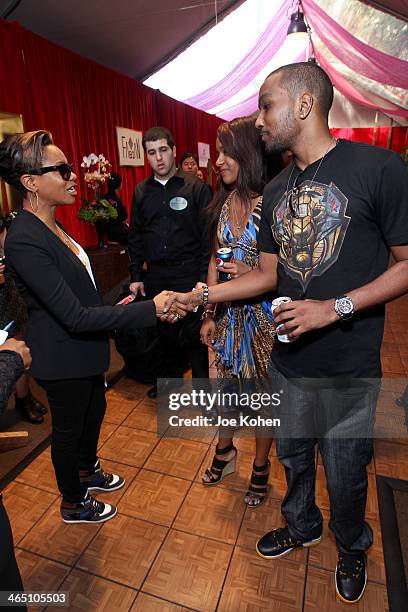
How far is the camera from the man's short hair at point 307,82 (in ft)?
3.98

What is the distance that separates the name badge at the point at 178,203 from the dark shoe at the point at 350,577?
78.7 inches

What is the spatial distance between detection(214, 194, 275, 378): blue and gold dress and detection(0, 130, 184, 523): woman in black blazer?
327mm

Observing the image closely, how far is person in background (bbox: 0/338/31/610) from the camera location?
97 cm

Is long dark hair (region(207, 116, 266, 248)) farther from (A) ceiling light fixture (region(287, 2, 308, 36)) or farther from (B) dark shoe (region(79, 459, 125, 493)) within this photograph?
(A) ceiling light fixture (region(287, 2, 308, 36))

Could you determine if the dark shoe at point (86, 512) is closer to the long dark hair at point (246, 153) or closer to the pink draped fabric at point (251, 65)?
the long dark hair at point (246, 153)

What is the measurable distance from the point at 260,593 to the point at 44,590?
0.82 meters

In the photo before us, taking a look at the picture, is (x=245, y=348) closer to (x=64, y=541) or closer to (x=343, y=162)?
(x=343, y=162)

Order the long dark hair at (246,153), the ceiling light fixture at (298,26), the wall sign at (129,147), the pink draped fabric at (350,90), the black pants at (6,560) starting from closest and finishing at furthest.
A: 1. the black pants at (6,560)
2. the long dark hair at (246,153)
3. the ceiling light fixture at (298,26)
4. the wall sign at (129,147)
5. the pink draped fabric at (350,90)

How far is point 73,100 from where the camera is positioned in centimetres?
425

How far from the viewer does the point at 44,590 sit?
1.54 m

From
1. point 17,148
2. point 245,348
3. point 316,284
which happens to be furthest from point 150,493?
point 17,148

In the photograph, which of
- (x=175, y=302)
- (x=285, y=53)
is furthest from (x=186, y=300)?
(x=285, y=53)

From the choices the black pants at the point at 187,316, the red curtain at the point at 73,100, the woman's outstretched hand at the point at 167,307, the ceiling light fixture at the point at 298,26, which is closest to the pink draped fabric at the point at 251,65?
the ceiling light fixture at the point at 298,26

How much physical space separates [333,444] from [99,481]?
4.05 ft
